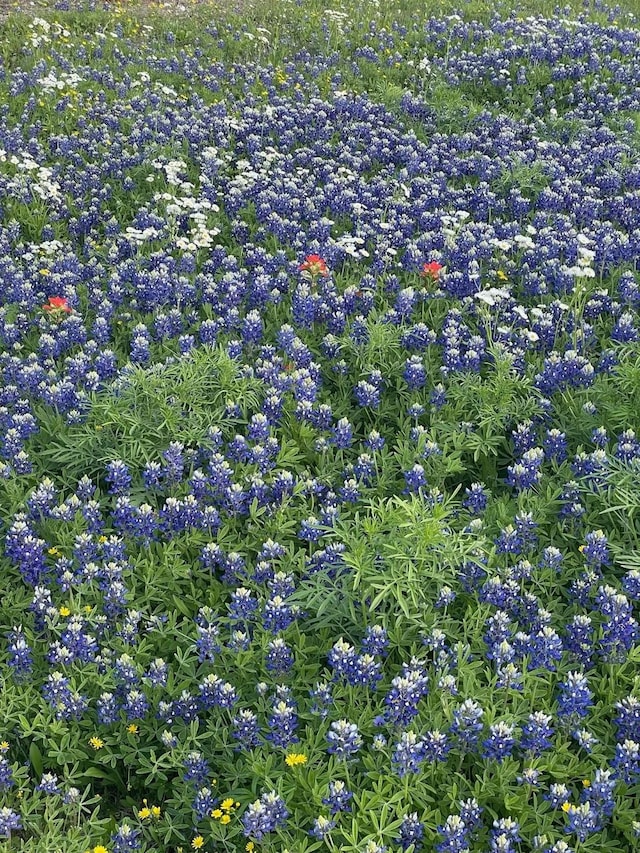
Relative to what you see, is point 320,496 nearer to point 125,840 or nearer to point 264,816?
point 264,816

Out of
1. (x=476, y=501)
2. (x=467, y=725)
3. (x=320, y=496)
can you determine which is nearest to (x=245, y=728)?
(x=467, y=725)

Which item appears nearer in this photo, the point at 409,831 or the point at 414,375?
the point at 409,831

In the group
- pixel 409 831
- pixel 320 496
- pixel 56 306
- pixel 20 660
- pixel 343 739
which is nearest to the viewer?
pixel 409 831

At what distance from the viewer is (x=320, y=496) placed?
14.2 feet

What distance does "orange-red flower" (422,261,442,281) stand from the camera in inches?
232

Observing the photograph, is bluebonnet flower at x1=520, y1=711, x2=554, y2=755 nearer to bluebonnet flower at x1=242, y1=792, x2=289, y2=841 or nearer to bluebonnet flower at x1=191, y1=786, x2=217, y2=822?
bluebonnet flower at x1=242, y1=792, x2=289, y2=841

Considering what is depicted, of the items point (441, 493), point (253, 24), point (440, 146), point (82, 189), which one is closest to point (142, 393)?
point (441, 493)

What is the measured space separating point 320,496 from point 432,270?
228cm

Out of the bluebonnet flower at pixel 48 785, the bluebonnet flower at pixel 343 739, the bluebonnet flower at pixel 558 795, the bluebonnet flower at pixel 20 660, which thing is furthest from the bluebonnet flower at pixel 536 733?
the bluebonnet flower at pixel 20 660

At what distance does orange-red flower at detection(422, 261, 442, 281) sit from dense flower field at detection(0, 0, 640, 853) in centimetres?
2

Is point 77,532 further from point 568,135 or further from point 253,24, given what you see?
point 253,24

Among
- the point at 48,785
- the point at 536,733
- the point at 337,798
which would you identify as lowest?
the point at 48,785

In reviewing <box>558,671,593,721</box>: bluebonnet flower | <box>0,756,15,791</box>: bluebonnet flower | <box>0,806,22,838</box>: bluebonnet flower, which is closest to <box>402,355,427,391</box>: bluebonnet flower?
<box>558,671,593,721</box>: bluebonnet flower

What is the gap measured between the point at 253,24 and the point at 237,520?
33.3 feet
